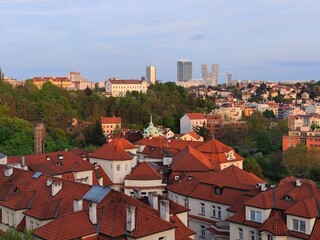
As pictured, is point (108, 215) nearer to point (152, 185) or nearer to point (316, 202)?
point (316, 202)

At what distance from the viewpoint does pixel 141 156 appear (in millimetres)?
51656

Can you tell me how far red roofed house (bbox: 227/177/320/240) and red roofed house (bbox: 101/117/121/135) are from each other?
64.8 m

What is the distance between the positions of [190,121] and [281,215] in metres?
70.9

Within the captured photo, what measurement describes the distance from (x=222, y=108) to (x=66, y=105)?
45256 mm

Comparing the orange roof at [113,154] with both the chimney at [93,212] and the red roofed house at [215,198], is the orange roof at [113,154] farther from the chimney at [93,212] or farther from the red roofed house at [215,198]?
the chimney at [93,212]

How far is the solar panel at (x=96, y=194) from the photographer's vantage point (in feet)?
71.1

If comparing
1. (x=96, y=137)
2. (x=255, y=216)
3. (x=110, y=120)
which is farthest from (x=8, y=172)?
(x=110, y=120)

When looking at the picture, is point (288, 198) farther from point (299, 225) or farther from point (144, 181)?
point (144, 181)

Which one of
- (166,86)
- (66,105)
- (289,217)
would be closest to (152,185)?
(289,217)

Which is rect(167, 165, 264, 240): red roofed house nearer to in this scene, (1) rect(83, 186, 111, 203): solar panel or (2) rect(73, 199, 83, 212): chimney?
(1) rect(83, 186, 111, 203): solar panel

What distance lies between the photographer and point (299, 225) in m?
22.4

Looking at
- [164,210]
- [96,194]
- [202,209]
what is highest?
[96,194]

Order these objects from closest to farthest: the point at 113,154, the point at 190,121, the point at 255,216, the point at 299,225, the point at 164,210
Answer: the point at 164,210 → the point at 299,225 → the point at 255,216 → the point at 113,154 → the point at 190,121

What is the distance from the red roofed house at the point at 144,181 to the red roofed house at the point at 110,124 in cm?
5226
